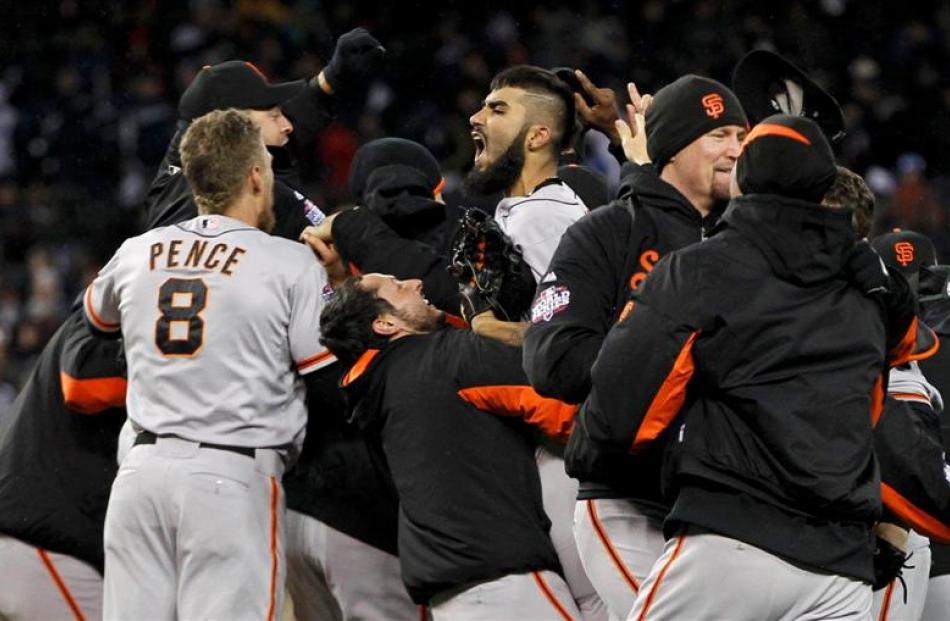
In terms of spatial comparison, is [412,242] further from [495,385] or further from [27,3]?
[27,3]

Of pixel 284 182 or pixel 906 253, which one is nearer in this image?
pixel 906 253

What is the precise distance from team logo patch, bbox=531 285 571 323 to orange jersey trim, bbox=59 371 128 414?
4.89 feet

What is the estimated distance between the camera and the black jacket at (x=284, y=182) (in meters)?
5.13

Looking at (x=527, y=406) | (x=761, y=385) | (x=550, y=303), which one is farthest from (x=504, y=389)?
(x=761, y=385)

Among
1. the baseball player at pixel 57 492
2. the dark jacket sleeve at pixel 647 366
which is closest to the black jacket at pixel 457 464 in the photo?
the dark jacket sleeve at pixel 647 366

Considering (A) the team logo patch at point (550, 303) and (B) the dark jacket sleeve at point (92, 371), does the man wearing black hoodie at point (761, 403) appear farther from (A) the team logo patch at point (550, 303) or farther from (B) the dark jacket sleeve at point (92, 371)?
(B) the dark jacket sleeve at point (92, 371)

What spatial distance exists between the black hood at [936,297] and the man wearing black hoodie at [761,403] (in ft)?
5.52

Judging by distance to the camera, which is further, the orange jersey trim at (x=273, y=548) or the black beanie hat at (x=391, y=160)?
the black beanie hat at (x=391, y=160)

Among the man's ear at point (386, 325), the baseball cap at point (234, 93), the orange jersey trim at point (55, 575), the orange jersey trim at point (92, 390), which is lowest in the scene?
the orange jersey trim at point (55, 575)

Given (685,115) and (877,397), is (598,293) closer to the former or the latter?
(685,115)

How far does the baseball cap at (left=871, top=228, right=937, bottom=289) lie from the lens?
5199mm

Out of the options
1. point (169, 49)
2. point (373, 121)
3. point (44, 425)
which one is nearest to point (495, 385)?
point (44, 425)

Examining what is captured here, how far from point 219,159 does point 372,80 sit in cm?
941

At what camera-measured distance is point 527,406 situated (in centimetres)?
422
